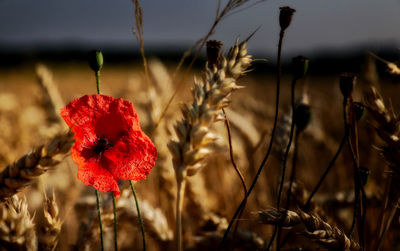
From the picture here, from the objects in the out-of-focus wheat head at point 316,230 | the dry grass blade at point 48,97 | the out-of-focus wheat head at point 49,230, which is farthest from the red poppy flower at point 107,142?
the dry grass blade at point 48,97

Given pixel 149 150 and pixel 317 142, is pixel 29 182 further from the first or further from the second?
pixel 317 142

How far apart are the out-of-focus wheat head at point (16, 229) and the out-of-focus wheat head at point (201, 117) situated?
28 centimetres

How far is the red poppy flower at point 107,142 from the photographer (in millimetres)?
589

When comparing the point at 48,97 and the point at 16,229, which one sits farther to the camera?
the point at 48,97

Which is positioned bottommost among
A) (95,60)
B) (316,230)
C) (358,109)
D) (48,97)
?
(316,230)

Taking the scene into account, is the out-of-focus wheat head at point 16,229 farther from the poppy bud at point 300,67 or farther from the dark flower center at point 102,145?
the poppy bud at point 300,67

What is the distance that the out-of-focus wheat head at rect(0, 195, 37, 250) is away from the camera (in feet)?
1.73

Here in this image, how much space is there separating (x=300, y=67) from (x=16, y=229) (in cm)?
61

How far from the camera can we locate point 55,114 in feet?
4.72

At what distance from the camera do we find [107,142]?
64 cm

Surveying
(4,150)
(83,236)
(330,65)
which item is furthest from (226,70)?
(330,65)

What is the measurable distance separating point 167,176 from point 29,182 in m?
0.60

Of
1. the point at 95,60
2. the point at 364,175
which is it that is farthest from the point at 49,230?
the point at 364,175

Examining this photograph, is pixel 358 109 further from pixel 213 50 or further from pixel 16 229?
pixel 16 229
